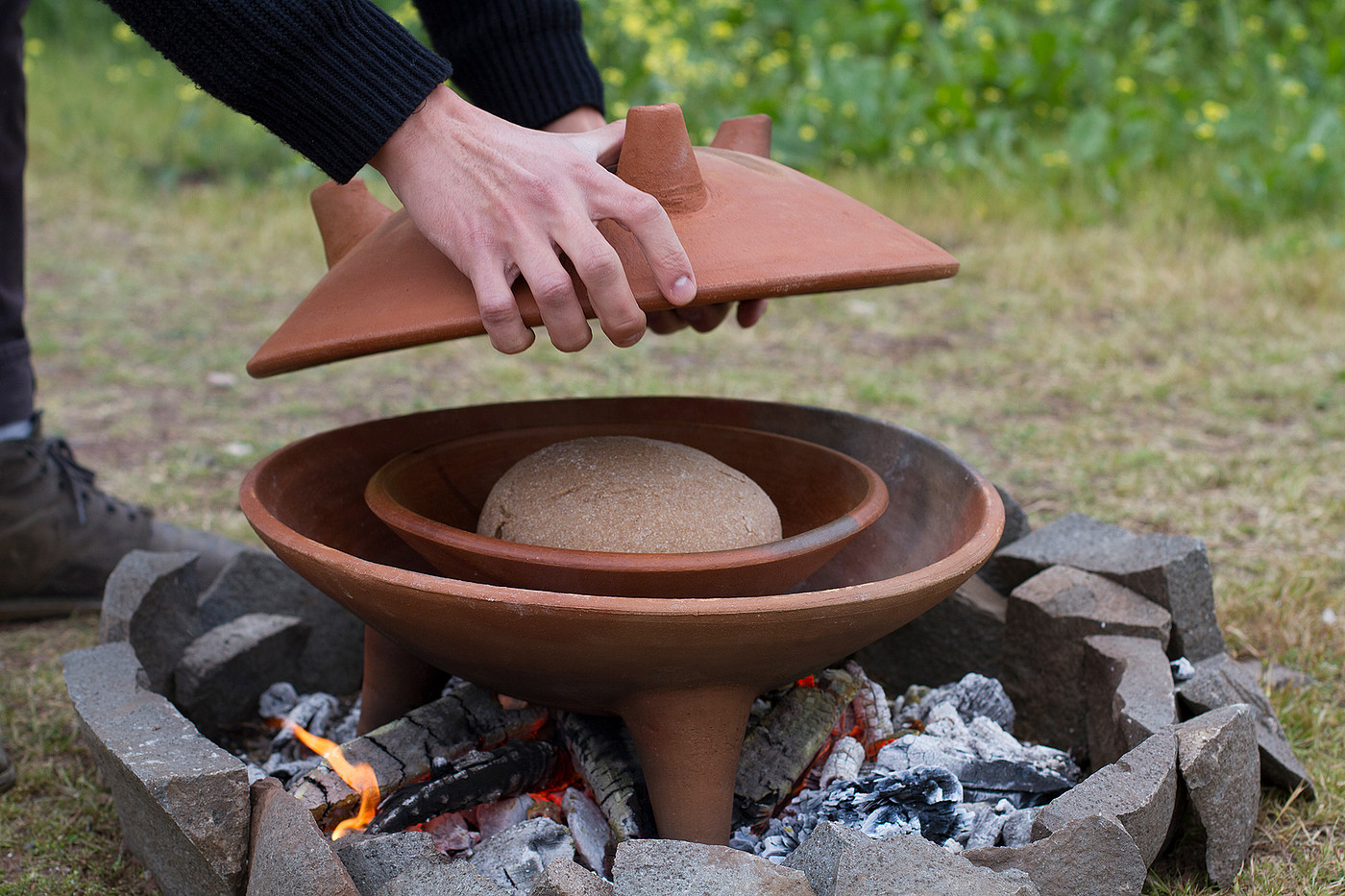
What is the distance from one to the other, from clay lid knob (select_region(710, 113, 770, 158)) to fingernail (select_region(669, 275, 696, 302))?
23.5 inches

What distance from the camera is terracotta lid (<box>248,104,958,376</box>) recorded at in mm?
1362

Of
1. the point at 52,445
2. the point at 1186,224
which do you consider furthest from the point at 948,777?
the point at 1186,224

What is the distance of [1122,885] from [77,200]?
651 centimetres

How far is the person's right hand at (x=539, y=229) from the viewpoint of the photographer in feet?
4.28

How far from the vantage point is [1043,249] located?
5.05 meters

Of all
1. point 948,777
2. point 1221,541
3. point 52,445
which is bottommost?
point 1221,541

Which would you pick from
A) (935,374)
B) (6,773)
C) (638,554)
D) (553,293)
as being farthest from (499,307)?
(935,374)

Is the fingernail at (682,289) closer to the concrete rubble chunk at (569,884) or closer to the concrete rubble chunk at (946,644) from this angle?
the concrete rubble chunk at (569,884)

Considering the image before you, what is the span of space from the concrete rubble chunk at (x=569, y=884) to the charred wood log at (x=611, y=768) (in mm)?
330

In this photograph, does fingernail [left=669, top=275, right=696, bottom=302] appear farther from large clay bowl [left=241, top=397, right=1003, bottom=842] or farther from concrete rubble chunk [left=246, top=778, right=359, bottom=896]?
concrete rubble chunk [left=246, top=778, right=359, bottom=896]

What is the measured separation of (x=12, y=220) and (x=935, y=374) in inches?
115

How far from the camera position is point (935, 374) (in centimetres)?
402

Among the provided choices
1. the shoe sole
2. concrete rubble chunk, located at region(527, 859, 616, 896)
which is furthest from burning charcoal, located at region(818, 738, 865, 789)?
the shoe sole

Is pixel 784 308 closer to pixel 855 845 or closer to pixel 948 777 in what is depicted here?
pixel 948 777
